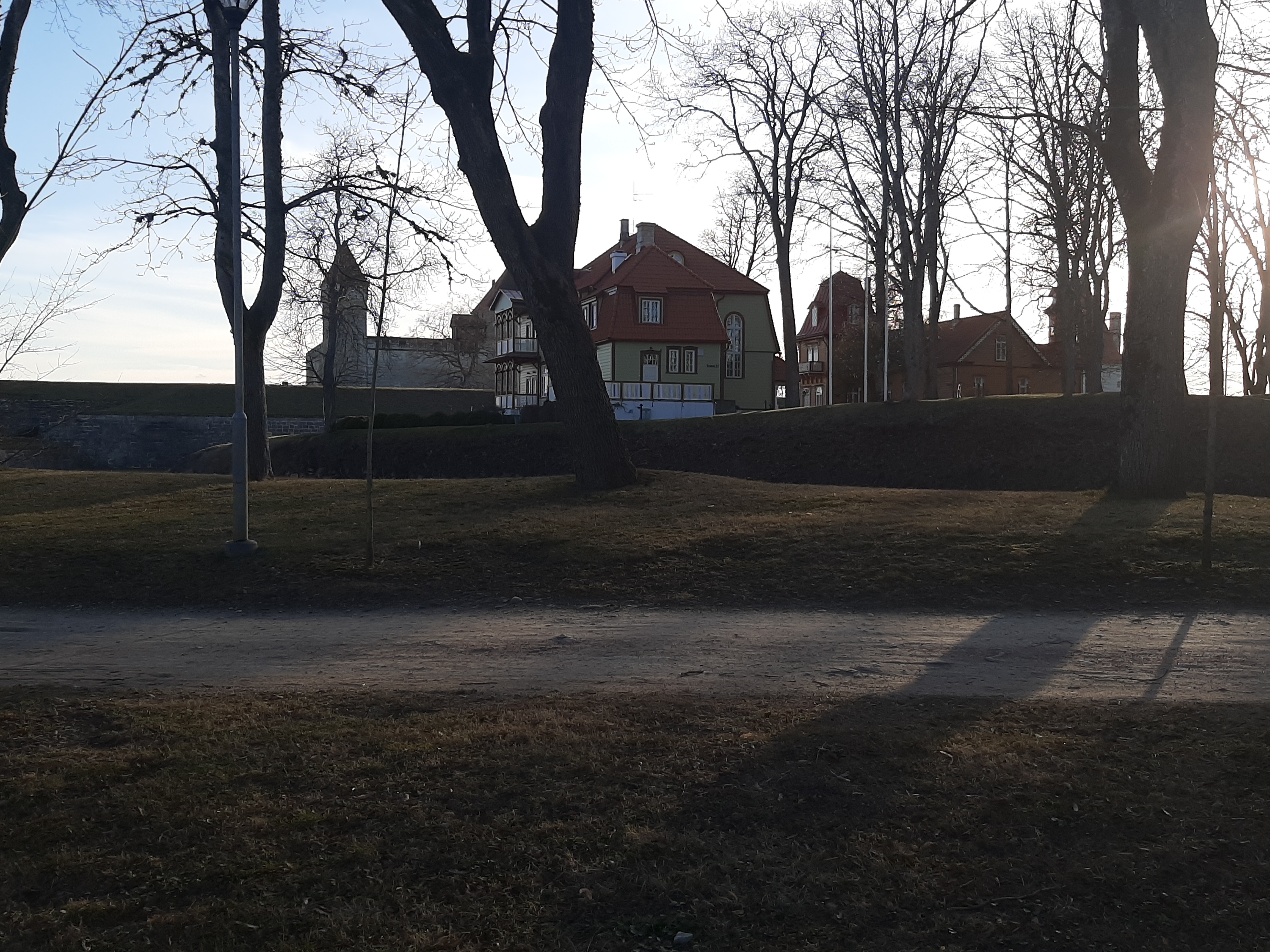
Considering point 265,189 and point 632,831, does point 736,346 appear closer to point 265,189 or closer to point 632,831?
point 265,189

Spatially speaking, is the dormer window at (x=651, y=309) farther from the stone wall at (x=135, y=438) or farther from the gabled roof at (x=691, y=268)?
the stone wall at (x=135, y=438)

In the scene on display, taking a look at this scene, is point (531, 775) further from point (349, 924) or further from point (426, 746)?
point (349, 924)

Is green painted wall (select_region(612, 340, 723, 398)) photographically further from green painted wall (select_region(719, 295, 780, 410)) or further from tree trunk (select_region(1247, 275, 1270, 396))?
tree trunk (select_region(1247, 275, 1270, 396))

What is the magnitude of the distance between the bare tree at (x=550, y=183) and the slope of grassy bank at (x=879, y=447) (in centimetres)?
942

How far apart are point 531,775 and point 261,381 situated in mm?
16304

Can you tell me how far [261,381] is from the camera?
63.2 ft

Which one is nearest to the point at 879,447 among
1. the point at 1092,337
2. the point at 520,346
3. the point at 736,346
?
the point at 1092,337

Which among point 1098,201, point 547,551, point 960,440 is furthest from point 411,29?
point 1098,201

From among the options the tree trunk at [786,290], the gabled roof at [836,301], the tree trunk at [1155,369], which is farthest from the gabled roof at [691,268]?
the tree trunk at [1155,369]

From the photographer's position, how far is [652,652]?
7.56 meters

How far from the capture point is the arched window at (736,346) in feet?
178

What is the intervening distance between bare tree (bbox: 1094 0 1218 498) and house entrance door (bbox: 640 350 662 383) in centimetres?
3704

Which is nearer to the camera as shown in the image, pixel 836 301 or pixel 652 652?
pixel 652 652

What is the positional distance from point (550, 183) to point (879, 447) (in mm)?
14019
